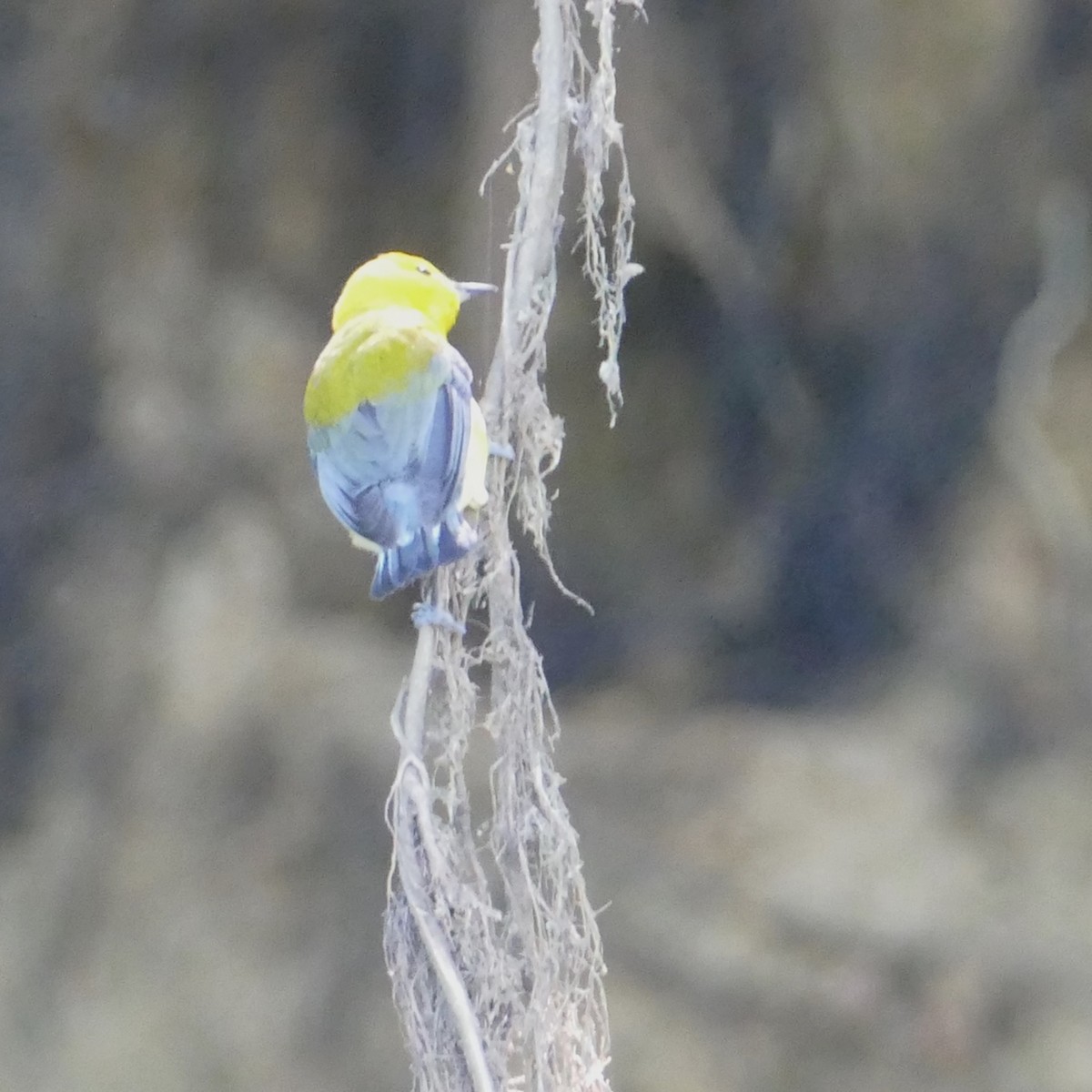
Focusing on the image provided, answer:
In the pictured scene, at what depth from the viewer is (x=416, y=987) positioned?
2.45 feet

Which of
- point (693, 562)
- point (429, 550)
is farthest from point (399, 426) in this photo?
point (693, 562)

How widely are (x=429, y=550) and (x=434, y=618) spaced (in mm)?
48

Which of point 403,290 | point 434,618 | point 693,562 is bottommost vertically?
point 434,618

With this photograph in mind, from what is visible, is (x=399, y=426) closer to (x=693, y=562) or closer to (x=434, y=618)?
(x=434, y=618)

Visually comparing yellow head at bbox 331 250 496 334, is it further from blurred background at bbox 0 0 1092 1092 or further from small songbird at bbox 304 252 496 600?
blurred background at bbox 0 0 1092 1092

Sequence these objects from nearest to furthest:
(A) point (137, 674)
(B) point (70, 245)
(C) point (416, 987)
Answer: (C) point (416, 987) → (B) point (70, 245) → (A) point (137, 674)

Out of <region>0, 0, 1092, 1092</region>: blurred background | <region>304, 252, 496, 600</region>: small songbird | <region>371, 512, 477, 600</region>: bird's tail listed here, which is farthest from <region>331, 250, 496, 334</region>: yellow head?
<region>0, 0, 1092, 1092</region>: blurred background

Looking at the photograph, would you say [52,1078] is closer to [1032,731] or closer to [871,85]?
[1032,731]

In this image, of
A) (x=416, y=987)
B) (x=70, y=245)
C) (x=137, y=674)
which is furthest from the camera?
(x=137, y=674)

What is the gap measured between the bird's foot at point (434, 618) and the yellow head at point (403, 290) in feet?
0.59

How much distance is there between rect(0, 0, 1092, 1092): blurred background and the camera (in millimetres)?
1467

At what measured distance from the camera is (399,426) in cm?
75

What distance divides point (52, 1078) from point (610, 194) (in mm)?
1310

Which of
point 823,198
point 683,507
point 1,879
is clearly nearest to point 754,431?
point 683,507
